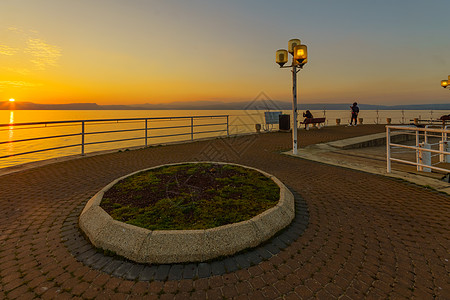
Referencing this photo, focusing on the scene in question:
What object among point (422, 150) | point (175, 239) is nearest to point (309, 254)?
point (175, 239)

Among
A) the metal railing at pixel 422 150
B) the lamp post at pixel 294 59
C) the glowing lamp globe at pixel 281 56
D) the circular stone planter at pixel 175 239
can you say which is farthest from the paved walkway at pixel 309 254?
the glowing lamp globe at pixel 281 56

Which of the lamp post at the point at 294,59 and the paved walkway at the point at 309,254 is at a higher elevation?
the lamp post at the point at 294,59

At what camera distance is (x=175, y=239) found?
2.51 meters

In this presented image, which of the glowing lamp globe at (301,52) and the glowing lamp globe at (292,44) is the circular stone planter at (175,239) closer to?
the glowing lamp globe at (301,52)

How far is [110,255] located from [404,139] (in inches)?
691

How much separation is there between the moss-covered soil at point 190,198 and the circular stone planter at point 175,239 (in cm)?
17

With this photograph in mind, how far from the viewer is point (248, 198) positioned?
3695mm

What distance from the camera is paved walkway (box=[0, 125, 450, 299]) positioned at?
6.57 ft

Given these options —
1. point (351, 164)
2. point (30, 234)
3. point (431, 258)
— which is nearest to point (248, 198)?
point (431, 258)

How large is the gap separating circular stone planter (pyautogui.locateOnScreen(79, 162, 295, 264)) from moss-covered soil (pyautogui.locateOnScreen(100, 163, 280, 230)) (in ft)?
0.56

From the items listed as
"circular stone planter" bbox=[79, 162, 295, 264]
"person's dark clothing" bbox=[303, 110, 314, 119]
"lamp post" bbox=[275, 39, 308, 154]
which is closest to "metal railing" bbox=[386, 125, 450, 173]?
"lamp post" bbox=[275, 39, 308, 154]

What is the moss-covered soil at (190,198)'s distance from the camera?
300cm

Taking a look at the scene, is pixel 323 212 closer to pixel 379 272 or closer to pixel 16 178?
pixel 379 272

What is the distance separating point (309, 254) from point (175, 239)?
159 centimetres
